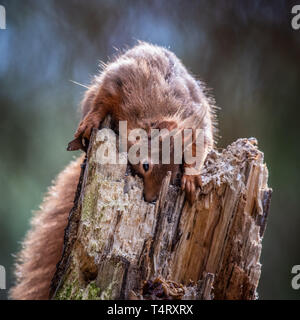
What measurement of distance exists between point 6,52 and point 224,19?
1.70 metres

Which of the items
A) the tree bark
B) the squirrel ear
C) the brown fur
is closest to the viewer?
the tree bark

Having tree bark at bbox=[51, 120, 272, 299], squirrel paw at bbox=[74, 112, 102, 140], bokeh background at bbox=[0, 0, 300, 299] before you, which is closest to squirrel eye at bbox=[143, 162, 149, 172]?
tree bark at bbox=[51, 120, 272, 299]

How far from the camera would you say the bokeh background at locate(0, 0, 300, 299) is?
3.23 m

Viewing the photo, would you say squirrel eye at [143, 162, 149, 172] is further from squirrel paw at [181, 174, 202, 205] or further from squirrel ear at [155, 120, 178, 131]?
squirrel ear at [155, 120, 178, 131]

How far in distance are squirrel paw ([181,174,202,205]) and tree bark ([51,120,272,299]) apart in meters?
0.03

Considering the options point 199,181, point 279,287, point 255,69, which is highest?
point 255,69

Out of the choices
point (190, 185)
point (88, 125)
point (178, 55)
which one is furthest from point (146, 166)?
point (178, 55)

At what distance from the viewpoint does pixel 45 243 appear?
95.4 inches

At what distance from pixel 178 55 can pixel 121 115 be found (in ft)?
4.76

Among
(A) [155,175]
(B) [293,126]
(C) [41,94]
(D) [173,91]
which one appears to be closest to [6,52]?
(C) [41,94]

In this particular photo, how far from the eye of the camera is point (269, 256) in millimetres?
4430

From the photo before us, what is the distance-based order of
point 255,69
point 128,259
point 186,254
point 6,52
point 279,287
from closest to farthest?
point 128,259 → point 186,254 → point 6,52 → point 255,69 → point 279,287

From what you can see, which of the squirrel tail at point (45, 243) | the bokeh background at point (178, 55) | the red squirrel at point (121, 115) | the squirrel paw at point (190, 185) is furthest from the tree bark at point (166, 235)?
the bokeh background at point (178, 55)
